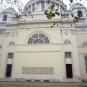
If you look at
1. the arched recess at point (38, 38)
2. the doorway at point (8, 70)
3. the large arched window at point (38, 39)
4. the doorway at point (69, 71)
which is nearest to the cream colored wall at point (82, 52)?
the doorway at point (69, 71)

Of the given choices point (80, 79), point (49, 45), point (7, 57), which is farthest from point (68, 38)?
point (7, 57)

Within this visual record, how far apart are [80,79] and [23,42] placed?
10.3 m

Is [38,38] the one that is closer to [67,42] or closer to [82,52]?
[67,42]

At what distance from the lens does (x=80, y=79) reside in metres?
21.8

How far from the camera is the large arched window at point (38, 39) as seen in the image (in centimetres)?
2486

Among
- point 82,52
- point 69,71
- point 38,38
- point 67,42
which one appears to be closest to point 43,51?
point 38,38

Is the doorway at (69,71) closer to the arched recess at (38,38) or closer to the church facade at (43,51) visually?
the church facade at (43,51)

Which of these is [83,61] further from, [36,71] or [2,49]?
[2,49]

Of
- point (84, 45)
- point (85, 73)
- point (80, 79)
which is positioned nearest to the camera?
point (80, 79)

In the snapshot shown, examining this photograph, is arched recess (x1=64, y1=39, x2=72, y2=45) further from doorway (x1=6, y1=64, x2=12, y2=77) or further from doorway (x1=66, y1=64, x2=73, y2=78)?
doorway (x1=6, y1=64, x2=12, y2=77)

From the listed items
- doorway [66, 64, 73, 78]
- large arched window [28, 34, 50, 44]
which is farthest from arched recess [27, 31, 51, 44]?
doorway [66, 64, 73, 78]

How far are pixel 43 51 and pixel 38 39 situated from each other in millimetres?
2589

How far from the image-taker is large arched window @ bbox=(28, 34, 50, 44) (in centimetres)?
2486

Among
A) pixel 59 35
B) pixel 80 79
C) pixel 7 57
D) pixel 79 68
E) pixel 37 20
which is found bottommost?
pixel 80 79
